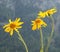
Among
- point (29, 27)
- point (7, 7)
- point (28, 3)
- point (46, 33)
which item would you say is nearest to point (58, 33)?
point (46, 33)

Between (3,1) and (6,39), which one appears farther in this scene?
(3,1)

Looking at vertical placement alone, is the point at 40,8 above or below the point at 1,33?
above

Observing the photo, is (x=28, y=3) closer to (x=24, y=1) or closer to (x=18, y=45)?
(x=24, y=1)

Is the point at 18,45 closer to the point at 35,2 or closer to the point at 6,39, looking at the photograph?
the point at 6,39

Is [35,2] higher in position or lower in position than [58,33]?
higher

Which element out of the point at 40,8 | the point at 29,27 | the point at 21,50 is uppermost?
the point at 40,8

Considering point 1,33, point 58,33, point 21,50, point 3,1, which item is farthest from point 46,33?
point 3,1
